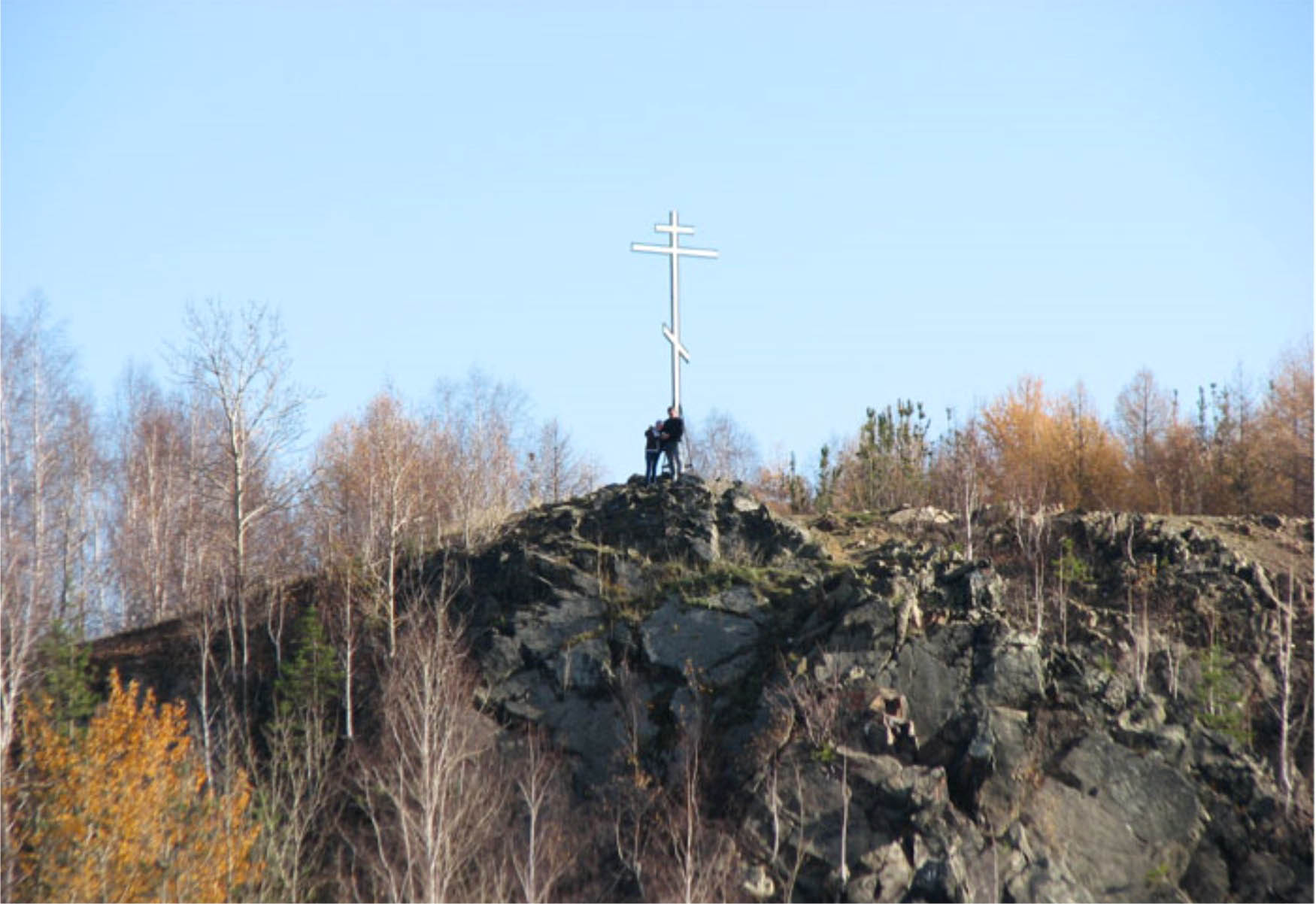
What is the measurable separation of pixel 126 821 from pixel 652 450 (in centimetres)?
1702

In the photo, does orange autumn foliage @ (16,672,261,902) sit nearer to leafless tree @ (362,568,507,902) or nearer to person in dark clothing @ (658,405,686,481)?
leafless tree @ (362,568,507,902)

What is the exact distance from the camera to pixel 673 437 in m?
42.3

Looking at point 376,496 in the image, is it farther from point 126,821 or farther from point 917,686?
point 917,686

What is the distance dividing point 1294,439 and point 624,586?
28.2 metres

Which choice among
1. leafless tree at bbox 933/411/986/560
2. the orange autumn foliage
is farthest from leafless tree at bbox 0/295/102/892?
leafless tree at bbox 933/411/986/560

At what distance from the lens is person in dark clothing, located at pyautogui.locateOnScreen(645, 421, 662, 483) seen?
43375 millimetres

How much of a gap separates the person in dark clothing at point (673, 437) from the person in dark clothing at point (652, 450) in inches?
10.1

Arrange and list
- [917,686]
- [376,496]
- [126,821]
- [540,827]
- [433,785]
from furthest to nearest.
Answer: [376,496] → [917,686] → [126,821] → [540,827] → [433,785]

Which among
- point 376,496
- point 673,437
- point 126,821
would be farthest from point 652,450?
point 126,821

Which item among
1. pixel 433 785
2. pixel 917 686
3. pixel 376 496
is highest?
pixel 376 496

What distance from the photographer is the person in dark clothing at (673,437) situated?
41.5m

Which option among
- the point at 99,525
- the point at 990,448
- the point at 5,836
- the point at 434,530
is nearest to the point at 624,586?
the point at 434,530

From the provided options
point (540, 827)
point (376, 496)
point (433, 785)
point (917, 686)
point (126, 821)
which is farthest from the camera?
point (376, 496)

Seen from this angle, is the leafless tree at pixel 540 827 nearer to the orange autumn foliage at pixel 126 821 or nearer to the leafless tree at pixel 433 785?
the leafless tree at pixel 433 785
